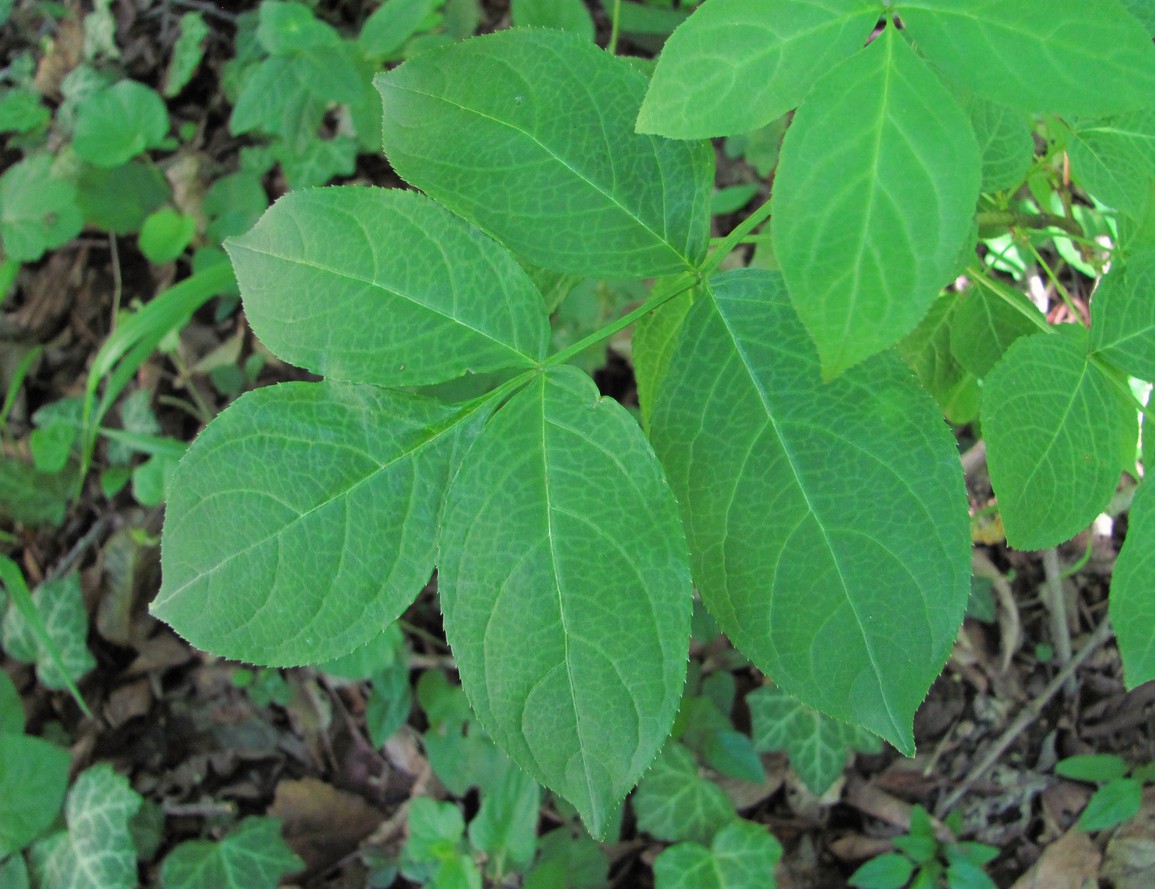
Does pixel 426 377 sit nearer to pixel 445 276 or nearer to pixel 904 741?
pixel 445 276

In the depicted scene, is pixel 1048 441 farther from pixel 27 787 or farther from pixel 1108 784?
pixel 27 787

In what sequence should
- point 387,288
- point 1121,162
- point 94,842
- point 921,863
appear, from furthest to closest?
point 94,842 < point 921,863 < point 1121,162 < point 387,288

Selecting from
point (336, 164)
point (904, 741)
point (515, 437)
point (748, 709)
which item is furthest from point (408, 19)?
point (904, 741)

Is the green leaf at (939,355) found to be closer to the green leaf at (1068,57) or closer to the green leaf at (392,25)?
the green leaf at (1068,57)

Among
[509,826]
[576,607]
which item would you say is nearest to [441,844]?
[509,826]

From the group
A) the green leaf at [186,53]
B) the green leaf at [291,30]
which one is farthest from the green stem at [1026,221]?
the green leaf at [186,53]

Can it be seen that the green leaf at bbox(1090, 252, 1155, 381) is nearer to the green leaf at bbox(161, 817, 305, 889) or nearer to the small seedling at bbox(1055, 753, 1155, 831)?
the small seedling at bbox(1055, 753, 1155, 831)

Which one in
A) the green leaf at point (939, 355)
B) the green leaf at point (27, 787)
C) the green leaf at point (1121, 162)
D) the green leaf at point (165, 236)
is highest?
the green leaf at point (1121, 162)
